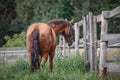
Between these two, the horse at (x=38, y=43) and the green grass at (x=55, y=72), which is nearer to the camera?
the green grass at (x=55, y=72)

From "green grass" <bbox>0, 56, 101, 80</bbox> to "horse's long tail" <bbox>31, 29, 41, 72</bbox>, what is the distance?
249 mm

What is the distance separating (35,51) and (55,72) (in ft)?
4.69

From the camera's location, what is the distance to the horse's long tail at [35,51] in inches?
388

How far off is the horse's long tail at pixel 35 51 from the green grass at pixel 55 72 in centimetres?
25

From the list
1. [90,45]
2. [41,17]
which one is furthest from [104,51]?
[41,17]

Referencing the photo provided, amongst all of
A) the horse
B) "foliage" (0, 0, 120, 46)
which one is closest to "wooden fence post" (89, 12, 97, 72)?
the horse

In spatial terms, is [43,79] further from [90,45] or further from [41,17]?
[41,17]

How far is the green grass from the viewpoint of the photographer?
321 inches

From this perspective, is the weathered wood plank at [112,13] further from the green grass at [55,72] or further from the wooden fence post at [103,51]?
the green grass at [55,72]

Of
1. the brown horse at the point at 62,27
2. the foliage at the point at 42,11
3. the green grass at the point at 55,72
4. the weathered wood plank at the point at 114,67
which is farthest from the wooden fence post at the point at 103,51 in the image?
the foliage at the point at 42,11

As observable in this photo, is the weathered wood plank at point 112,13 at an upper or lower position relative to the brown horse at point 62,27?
upper

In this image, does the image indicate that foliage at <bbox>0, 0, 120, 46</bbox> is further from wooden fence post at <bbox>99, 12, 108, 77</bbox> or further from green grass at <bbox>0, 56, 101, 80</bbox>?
wooden fence post at <bbox>99, 12, 108, 77</bbox>

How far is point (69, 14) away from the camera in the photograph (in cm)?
3309

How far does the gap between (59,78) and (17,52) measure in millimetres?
15168
